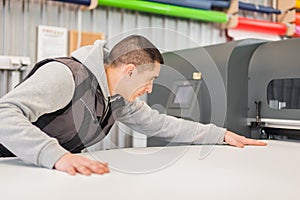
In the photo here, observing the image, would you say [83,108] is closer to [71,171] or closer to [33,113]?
[33,113]

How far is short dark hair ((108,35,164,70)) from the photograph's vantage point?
1112mm

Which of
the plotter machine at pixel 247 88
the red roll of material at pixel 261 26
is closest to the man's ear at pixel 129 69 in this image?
the plotter machine at pixel 247 88

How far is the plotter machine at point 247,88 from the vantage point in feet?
5.21

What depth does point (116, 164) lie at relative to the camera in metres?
0.96

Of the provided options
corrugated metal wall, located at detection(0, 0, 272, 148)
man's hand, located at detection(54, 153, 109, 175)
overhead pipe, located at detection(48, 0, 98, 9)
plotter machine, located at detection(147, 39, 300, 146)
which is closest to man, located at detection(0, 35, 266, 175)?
man's hand, located at detection(54, 153, 109, 175)

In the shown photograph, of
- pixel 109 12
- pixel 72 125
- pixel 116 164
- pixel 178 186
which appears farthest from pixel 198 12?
pixel 178 186

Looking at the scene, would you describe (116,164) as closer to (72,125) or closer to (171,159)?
(171,159)

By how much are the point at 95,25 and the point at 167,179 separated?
1.82 m

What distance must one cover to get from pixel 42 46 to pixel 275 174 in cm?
173

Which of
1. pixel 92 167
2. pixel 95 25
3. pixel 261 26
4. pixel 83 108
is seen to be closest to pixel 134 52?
pixel 83 108

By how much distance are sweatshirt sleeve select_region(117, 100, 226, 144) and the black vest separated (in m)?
0.09

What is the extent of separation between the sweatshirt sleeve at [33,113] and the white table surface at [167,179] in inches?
1.6

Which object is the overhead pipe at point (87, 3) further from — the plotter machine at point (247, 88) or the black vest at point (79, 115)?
the black vest at point (79, 115)

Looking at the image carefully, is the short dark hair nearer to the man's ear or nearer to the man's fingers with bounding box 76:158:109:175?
the man's ear
